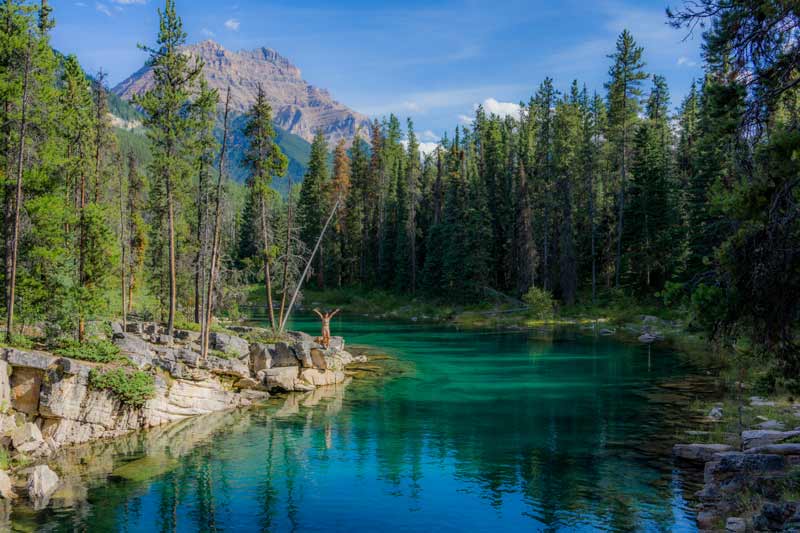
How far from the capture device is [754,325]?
11.0 meters

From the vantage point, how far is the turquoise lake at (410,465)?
47.3 feet

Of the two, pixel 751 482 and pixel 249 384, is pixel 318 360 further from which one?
pixel 751 482

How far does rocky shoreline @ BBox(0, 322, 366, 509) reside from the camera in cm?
1802

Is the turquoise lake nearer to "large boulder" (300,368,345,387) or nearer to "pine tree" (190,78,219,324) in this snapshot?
"large boulder" (300,368,345,387)

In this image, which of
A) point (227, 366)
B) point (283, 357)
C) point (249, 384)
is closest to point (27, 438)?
point (227, 366)

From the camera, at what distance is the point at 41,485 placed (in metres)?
15.5

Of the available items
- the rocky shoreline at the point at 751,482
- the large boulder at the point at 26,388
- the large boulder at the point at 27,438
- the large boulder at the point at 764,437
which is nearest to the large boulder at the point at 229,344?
the large boulder at the point at 26,388

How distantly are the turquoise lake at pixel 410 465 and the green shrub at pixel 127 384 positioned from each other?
4.64 feet

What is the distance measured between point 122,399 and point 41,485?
6110mm

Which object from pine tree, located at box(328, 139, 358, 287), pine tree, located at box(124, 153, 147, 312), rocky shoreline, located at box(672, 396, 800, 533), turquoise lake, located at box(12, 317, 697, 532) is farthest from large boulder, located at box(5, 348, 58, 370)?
pine tree, located at box(328, 139, 358, 287)

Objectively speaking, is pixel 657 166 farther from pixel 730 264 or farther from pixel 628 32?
pixel 730 264

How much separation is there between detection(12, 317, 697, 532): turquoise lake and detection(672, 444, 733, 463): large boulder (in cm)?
54

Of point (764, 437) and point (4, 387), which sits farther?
point (4, 387)

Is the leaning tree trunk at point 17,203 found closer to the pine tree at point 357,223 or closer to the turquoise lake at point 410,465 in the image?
the turquoise lake at point 410,465
